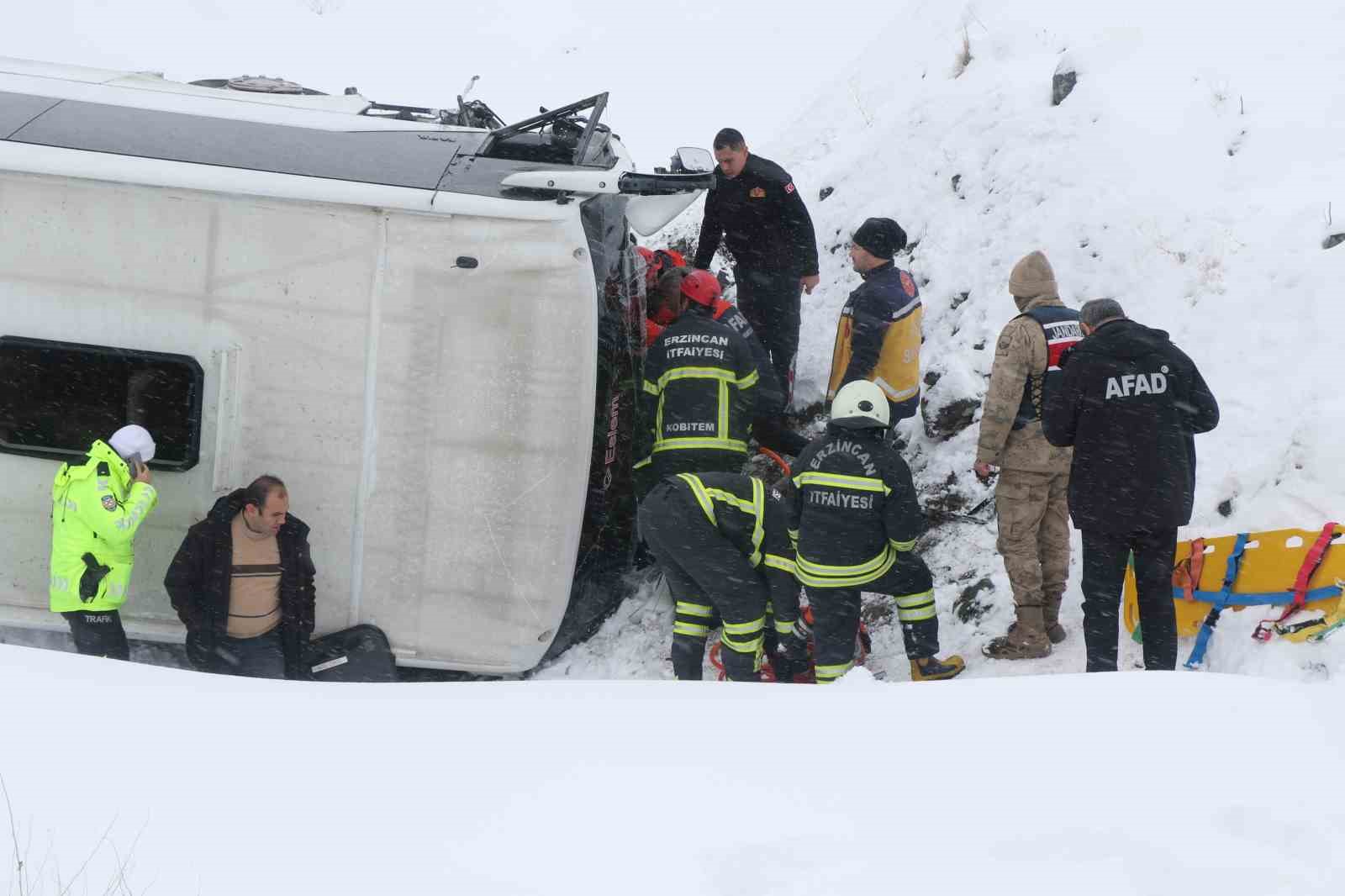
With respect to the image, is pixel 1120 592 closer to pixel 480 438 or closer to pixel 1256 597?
pixel 1256 597

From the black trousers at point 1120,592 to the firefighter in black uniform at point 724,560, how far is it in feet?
4.28

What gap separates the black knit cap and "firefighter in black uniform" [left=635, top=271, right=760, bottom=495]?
2.64 feet

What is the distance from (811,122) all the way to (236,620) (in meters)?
7.23

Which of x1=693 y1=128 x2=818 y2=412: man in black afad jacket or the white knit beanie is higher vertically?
x1=693 y1=128 x2=818 y2=412: man in black afad jacket

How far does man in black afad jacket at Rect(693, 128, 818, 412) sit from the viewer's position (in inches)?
278

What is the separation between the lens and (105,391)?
536 cm

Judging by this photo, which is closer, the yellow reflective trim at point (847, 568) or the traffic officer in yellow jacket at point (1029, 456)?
the yellow reflective trim at point (847, 568)

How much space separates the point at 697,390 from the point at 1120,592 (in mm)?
2136

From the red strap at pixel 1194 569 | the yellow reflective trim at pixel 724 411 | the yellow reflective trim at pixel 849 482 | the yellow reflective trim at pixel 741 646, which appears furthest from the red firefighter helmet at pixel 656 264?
the red strap at pixel 1194 569

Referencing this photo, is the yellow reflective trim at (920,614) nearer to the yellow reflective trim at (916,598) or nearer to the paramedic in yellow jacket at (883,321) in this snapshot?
the yellow reflective trim at (916,598)

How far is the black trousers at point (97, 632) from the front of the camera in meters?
5.33

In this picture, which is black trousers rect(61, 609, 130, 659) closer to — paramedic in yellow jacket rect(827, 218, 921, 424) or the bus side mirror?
the bus side mirror

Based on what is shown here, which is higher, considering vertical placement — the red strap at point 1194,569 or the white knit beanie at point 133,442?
the white knit beanie at point 133,442

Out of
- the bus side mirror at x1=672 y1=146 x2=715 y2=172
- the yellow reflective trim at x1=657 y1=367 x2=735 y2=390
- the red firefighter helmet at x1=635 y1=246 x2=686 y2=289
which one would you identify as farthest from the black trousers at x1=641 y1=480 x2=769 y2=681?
the red firefighter helmet at x1=635 y1=246 x2=686 y2=289
